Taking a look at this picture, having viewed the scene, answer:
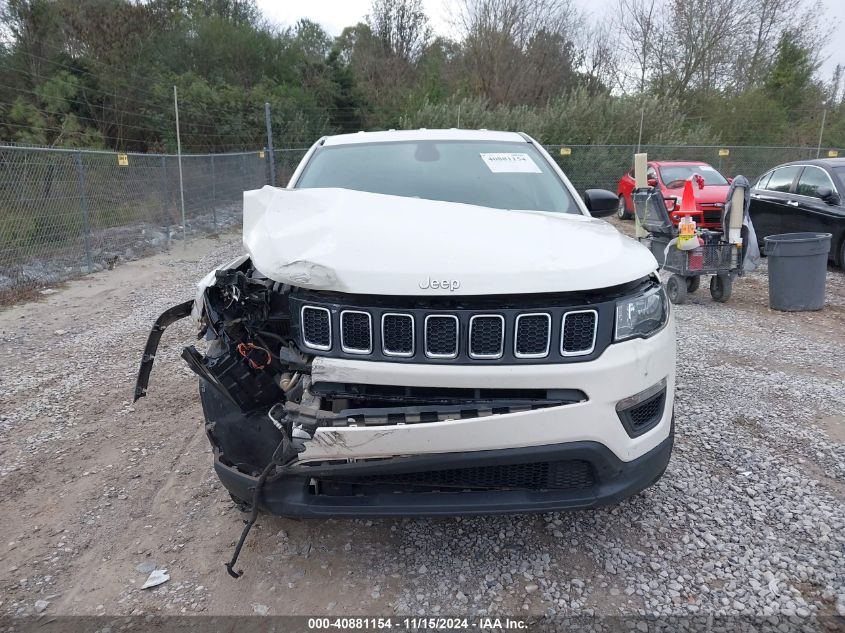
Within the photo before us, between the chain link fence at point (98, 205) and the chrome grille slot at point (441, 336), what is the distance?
7591 millimetres

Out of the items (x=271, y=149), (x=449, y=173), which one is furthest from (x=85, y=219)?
(x=271, y=149)

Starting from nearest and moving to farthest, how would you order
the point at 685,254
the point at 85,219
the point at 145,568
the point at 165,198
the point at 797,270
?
the point at 145,568 → the point at 797,270 → the point at 685,254 → the point at 85,219 → the point at 165,198

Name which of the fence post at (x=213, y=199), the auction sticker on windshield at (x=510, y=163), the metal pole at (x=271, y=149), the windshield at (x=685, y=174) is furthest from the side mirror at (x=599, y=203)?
the metal pole at (x=271, y=149)

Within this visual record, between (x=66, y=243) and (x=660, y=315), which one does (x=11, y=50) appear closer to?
(x=66, y=243)

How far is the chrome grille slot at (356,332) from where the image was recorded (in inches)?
83.1

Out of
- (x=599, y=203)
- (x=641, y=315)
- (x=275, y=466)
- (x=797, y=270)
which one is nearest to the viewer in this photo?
(x=275, y=466)

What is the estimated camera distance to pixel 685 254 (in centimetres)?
697

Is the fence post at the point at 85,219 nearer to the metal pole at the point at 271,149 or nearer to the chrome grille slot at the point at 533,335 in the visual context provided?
the metal pole at the point at 271,149

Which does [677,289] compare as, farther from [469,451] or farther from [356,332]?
[356,332]

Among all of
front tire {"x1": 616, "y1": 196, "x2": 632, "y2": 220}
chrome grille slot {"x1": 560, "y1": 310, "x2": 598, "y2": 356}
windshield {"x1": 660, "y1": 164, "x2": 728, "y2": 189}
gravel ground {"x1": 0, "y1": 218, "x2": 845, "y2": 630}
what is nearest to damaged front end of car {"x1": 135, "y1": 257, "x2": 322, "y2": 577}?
gravel ground {"x1": 0, "y1": 218, "x2": 845, "y2": 630}

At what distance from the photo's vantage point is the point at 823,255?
21.8ft

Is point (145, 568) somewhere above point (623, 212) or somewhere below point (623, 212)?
below

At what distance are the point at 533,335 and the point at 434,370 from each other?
0.38m

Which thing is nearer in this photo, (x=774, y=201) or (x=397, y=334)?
(x=397, y=334)
